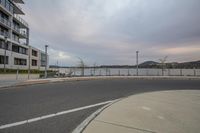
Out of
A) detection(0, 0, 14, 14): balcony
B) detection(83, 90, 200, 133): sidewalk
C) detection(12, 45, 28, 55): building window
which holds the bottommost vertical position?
detection(83, 90, 200, 133): sidewalk

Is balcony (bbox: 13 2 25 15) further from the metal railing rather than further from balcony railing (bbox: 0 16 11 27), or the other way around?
balcony railing (bbox: 0 16 11 27)

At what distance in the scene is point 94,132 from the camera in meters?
5.15

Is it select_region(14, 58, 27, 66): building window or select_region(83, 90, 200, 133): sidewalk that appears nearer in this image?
select_region(83, 90, 200, 133): sidewalk

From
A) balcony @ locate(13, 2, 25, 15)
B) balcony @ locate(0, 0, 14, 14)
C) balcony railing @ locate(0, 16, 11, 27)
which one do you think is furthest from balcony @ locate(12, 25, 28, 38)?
balcony @ locate(0, 0, 14, 14)

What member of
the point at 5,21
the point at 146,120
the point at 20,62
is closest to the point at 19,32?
the point at 20,62

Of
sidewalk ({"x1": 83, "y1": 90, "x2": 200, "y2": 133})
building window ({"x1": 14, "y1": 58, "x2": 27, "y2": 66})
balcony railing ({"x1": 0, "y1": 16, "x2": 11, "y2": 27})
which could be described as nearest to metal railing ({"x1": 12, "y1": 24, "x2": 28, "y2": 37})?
balcony railing ({"x1": 0, "y1": 16, "x2": 11, "y2": 27})

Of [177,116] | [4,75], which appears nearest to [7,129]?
[177,116]

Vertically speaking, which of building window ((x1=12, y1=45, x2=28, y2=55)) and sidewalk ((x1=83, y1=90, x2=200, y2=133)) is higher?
building window ((x1=12, y1=45, x2=28, y2=55))

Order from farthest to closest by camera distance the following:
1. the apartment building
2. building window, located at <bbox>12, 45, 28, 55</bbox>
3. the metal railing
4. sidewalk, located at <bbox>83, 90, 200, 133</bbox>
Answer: the metal railing → building window, located at <bbox>12, 45, 28, 55</bbox> → the apartment building → sidewalk, located at <bbox>83, 90, 200, 133</bbox>

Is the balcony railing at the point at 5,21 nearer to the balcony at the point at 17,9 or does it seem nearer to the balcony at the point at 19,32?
the balcony at the point at 19,32

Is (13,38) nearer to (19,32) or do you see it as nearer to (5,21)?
(19,32)

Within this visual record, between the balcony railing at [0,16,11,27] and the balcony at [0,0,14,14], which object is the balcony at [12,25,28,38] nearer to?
the balcony railing at [0,16,11,27]

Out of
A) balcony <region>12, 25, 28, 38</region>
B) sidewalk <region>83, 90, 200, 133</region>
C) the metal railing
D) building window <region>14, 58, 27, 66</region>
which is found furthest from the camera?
balcony <region>12, 25, 28, 38</region>

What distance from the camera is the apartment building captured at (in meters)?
44.8
